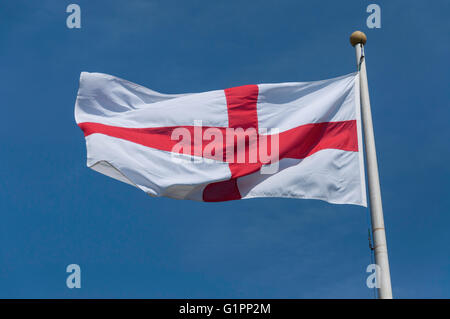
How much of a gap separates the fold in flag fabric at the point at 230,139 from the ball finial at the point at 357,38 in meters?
0.69

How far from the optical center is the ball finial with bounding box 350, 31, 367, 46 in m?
14.4

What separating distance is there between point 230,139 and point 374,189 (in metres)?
3.59

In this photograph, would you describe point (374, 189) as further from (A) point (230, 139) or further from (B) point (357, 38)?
(A) point (230, 139)

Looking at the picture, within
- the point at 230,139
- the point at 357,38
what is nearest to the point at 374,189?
the point at 357,38

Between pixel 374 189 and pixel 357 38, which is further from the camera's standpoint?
pixel 357 38

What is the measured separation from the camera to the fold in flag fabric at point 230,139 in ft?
46.4

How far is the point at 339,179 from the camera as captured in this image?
1390 centimetres

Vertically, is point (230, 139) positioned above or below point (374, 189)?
above

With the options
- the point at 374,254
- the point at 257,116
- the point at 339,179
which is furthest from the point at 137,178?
the point at 374,254

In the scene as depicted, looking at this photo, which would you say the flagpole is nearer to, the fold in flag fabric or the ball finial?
the ball finial

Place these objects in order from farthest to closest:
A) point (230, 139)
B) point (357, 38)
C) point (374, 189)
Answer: point (230, 139) → point (357, 38) → point (374, 189)

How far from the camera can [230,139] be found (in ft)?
50.1
